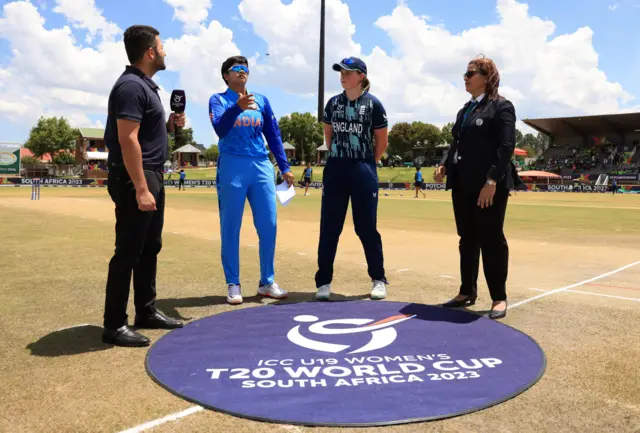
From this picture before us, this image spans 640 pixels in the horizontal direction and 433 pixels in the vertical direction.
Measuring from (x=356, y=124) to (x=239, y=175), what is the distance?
1136 mm

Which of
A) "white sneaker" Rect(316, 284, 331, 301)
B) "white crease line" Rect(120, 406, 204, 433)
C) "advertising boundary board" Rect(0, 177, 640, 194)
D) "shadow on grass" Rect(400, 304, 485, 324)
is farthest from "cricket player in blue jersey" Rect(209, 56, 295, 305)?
"advertising boundary board" Rect(0, 177, 640, 194)

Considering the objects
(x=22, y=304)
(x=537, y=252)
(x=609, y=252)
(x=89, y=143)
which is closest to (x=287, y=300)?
(x=22, y=304)

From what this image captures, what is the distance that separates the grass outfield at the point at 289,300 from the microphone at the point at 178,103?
1.43 metres

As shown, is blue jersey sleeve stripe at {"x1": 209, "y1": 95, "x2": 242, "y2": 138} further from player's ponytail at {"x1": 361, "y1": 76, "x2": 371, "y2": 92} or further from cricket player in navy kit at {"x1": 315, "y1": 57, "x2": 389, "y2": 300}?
player's ponytail at {"x1": 361, "y1": 76, "x2": 371, "y2": 92}

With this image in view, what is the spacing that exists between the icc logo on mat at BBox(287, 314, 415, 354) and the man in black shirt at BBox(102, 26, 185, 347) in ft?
3.29

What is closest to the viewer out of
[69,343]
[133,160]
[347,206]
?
[133,160]

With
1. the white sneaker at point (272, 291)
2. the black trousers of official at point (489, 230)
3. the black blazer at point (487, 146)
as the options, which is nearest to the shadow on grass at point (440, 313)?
the black trousers of official at point (489, 230)

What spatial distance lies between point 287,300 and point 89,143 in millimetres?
95144

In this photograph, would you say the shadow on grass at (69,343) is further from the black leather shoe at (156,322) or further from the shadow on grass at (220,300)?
the shadow on grass at (220,300)

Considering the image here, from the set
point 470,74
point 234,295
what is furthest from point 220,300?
point 470,74

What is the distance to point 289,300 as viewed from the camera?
470 cm

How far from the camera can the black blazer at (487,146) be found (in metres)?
4.11

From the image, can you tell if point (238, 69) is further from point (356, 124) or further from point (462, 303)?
point (462, 303)

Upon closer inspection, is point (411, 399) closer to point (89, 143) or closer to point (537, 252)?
point (537, 252)
